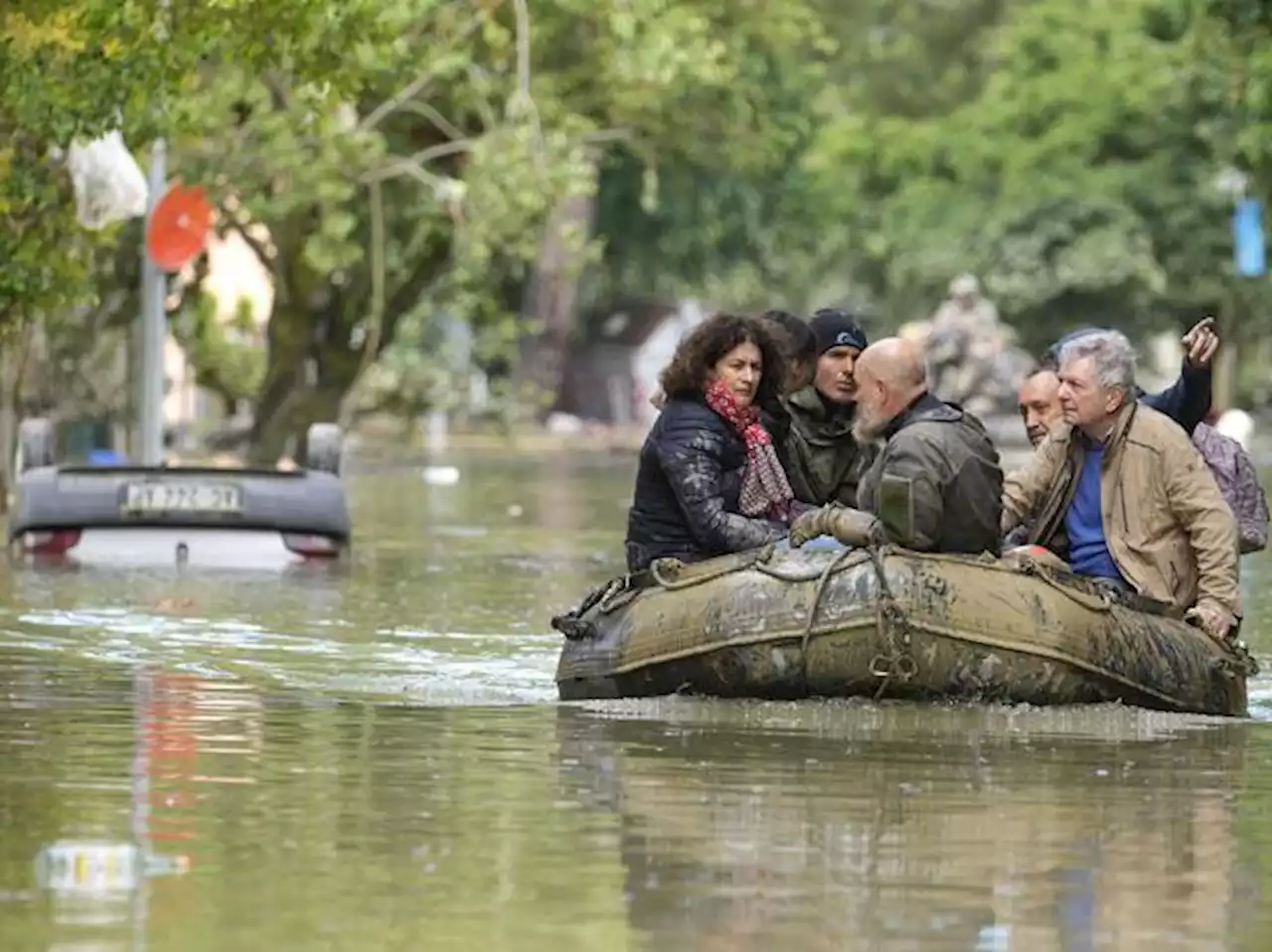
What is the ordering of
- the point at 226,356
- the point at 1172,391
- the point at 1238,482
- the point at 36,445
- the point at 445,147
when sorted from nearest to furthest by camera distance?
the point at 1172,391, the point at 1238,482, the point at 36,445, the point at 445,147, the point at 226,356

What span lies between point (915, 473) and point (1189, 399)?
1973mm

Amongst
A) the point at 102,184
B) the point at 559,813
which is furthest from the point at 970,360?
the point at 559,813

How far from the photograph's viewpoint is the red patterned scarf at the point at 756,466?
1655 centimetres

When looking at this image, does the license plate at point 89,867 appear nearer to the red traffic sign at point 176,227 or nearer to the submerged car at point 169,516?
the submerged car at point 169,516

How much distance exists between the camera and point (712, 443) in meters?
16.5

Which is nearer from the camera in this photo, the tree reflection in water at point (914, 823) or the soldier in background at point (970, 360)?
the tree reflection in water at point (914, 823)

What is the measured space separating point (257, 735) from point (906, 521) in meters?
2.36

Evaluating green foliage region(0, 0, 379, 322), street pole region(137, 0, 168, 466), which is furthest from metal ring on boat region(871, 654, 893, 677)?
street pole region(137, 0, 168, 466)

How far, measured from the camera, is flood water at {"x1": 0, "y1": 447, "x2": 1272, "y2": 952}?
10.0 m

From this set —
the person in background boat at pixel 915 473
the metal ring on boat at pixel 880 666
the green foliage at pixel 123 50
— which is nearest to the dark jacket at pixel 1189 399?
the person in background boat at pixel 915 473

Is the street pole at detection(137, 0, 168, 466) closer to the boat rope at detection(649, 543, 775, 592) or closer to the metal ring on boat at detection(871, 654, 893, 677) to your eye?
the boat rope at detection(649, 543, 775, 592)

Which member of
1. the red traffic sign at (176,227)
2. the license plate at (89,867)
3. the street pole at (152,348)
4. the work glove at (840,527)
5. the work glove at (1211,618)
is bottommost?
the license plate at (89,867)

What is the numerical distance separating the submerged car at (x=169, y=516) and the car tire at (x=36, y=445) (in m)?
0.52

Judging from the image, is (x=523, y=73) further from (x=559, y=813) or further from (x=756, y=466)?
(x=559, y=813)
